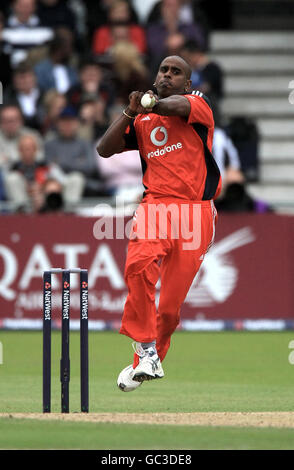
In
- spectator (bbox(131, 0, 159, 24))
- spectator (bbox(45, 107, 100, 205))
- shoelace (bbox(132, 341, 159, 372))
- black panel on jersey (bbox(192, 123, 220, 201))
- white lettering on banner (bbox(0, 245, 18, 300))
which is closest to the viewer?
shoelace (bbox(132, 341, 159, 372))

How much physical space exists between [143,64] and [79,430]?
38.7 ft

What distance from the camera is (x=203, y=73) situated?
18.9m

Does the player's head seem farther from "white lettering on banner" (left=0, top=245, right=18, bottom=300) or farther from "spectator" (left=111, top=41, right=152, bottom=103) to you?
"spectator" (left=111, top=41, right=152, bottom=103)

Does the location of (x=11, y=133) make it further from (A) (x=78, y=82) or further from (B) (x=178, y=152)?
(B) (x=178, y=152)

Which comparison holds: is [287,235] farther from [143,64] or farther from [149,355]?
[149,355]

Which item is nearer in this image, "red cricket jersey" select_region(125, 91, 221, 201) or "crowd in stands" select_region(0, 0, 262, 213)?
"red cricket jersey" select_region(125, 91, 221, 201)

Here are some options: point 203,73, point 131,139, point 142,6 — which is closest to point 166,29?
point 203,73

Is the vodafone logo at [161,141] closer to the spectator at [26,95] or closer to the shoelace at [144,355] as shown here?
the shoelace at [144,355]

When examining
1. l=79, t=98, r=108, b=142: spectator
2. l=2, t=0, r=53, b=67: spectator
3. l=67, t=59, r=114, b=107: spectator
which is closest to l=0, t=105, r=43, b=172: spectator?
l=79, t=98, r=108, b=142: spectator

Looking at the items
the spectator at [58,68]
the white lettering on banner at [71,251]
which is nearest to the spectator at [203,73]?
the spectator at [58,68]

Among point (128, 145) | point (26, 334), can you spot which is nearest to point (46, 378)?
point (128, 145)

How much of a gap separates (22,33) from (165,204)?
11527 millimetres

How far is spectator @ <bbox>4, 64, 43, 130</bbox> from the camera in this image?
18.3 metres

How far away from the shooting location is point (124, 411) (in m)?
9.24
